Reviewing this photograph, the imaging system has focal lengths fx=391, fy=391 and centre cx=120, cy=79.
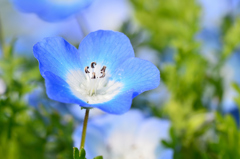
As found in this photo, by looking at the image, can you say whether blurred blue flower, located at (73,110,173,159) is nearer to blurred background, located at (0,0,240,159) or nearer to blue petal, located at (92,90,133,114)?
blurred background, located at (0,0,240,159)

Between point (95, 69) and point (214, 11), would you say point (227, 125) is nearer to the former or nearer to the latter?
point (95, 69)

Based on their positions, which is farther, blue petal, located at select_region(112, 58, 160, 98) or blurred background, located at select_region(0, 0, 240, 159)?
blurred background, located at select_region(0, 0, 240, 159)

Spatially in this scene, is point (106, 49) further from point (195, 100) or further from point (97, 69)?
point (195, 100)

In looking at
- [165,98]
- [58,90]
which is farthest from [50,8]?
[58,90]

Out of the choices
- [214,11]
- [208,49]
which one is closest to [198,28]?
[208,49]

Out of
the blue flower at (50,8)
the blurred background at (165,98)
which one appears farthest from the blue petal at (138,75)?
the blue flower at (50,8)

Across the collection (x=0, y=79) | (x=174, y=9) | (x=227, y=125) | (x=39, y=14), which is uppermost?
(x=174, y=9)

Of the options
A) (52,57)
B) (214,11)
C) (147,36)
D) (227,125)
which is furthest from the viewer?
(214,11)

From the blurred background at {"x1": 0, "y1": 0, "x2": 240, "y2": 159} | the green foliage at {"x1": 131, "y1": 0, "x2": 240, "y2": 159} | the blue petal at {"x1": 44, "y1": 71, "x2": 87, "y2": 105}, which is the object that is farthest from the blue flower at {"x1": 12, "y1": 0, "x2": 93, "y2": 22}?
the blue petal at {"x1": 44, "y1": 71, "x2": 87, "y2": 105}
